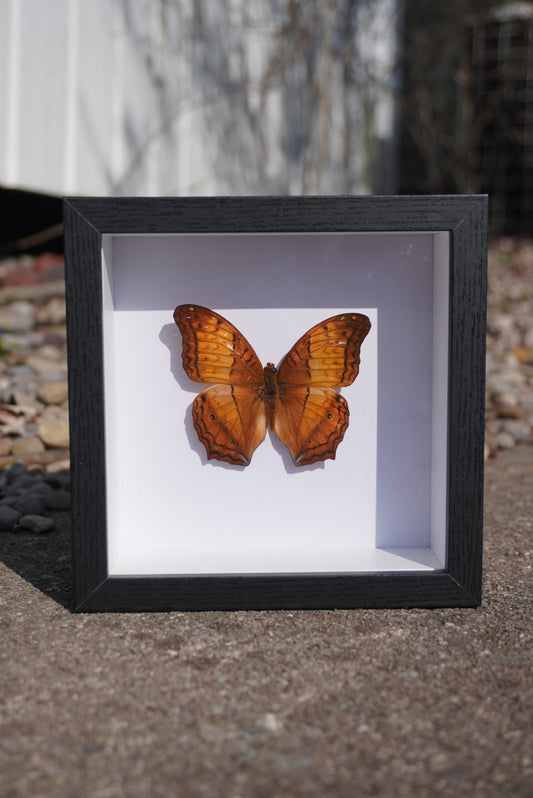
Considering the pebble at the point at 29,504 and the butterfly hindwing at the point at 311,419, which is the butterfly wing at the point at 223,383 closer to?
the butterfly hindwing at the point at 311,419

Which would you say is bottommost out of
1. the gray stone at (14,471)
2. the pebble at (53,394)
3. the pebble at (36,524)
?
the pebble at (36,524)

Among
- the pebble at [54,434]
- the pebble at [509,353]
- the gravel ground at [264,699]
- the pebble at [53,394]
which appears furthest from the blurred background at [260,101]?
the gravel ground at [264,699]

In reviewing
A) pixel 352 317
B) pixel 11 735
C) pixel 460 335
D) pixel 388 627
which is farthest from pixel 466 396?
pixel 11 735

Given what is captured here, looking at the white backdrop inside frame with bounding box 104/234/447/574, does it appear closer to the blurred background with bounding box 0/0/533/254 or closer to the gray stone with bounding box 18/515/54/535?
the gray stone with bounding box 18/515/54/535

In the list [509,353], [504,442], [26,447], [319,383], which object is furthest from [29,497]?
[509,353]

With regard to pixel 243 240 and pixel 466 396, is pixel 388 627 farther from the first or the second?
pixel 243 240

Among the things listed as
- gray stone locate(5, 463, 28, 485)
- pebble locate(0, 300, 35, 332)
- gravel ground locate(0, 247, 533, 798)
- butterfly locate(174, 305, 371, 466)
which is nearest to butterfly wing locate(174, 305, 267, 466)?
butterfly locate(174, 305, 371, 466)

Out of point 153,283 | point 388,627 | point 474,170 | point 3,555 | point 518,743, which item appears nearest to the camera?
point 518,743

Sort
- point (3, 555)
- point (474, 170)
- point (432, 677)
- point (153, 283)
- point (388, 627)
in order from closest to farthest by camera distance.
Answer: point (432, 677) < point (388, 627) < point (153, 283) < point (3, 555) < point (474, 170)
